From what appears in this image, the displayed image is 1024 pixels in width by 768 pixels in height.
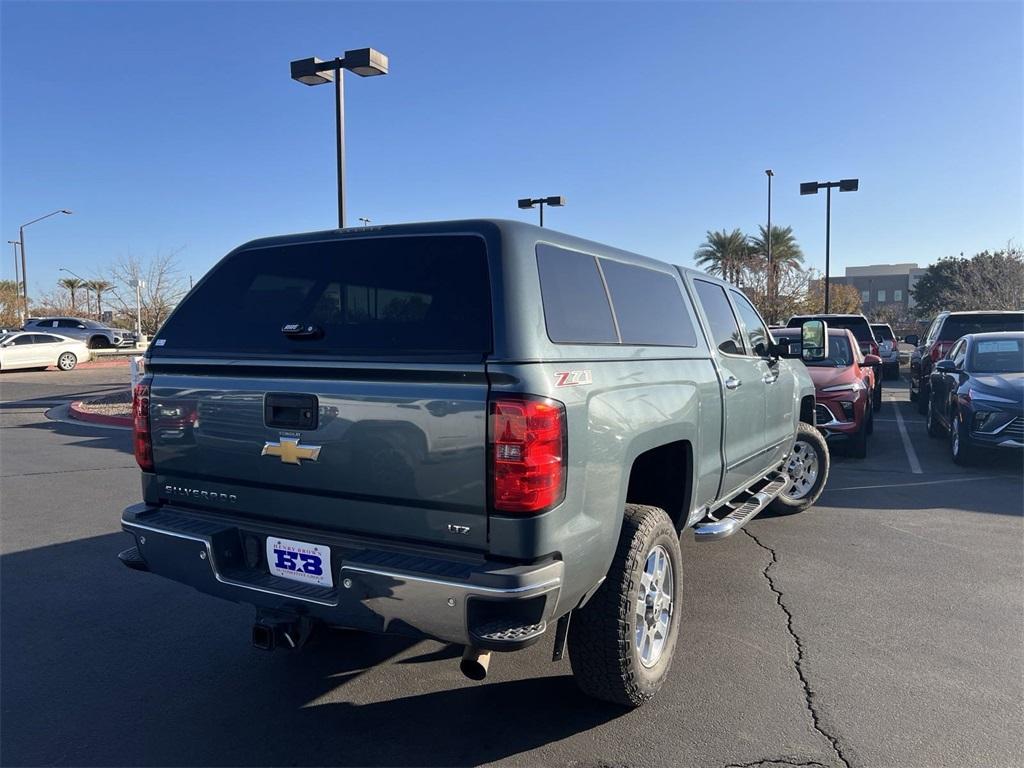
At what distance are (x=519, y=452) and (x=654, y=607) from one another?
4.60 ft

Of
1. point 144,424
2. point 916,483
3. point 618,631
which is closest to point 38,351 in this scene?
point 144,424

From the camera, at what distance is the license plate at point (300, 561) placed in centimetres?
296

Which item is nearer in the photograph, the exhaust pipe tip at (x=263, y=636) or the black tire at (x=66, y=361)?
the exhaust pipe tip at (x=263, y=636)

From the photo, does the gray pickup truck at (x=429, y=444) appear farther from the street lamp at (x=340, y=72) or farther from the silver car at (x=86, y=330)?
the silver car at (x=86, y=330)

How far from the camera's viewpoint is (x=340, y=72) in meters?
12.6

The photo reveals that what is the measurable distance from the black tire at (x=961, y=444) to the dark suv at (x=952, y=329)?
156 inches

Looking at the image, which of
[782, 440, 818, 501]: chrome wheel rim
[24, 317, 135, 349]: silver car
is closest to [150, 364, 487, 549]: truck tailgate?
[782, 440, 818, 501]: chrome wheel rim

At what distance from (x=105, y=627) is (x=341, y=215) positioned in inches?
397

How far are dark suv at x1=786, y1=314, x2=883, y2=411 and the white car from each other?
24.3m

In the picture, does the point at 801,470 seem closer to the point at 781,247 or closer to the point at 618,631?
the point at 618,631

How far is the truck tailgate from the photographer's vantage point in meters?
2.71

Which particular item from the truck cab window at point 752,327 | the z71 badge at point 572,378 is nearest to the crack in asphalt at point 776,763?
the z71 badge at point 572,378

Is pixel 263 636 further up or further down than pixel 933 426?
further up

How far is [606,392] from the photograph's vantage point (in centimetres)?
308
